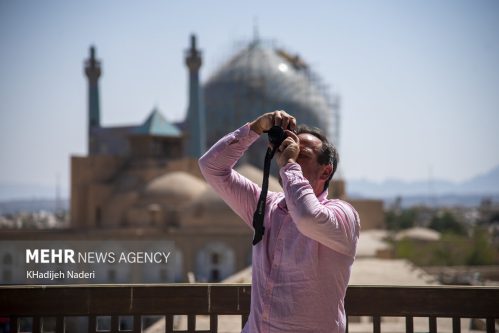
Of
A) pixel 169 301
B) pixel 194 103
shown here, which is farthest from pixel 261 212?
pixel 194 103

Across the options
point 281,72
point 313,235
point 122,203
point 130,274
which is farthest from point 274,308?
point 281,72

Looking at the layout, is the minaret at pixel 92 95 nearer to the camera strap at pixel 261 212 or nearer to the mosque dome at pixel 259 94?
the mosque dome at pixel 259 94

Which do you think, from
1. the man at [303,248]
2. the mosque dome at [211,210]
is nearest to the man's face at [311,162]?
the man at [303,248]

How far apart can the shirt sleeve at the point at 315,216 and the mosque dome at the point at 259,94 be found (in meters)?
31.7

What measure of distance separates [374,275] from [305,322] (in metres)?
12.7

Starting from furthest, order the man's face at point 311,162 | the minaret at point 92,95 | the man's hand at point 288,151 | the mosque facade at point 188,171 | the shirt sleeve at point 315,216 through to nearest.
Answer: the minaret at point 92,95 < the mosque facade at point 188,171 < the man's face at point 311,162 < the man's hand at point 288,151 < the shirt sleeve at point 315,216

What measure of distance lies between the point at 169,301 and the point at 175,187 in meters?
23.8

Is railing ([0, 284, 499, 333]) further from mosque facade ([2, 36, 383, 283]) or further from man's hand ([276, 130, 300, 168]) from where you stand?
mosque facade ([2, 36, 383, 283])

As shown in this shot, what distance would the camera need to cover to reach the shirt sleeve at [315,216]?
2.40 meters

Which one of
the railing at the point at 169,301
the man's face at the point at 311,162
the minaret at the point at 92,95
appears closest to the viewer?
the man's face at the point at 311,162

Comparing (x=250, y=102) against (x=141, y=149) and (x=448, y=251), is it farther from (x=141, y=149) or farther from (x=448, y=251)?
(x=448, y=251)

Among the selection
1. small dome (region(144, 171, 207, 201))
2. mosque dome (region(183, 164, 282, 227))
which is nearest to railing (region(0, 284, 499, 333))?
mosque dome (region(183, 164, 282, 227))

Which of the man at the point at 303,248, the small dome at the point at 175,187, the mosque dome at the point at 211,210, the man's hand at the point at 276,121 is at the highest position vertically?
the man's hand at the point at 276,121

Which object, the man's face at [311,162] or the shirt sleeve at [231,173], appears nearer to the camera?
the man's face at [311,162]
